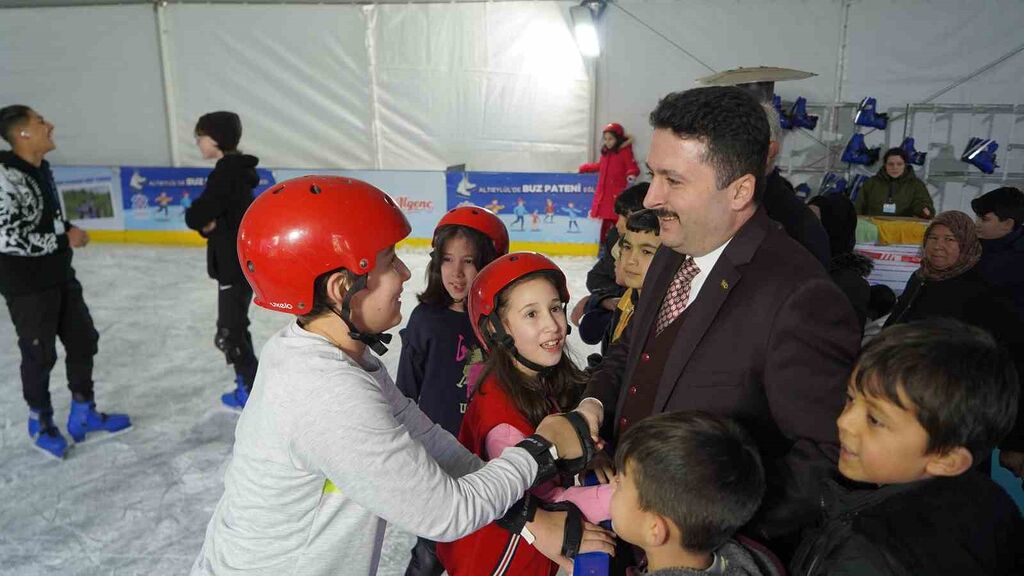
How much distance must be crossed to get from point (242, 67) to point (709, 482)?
1243 centimetres

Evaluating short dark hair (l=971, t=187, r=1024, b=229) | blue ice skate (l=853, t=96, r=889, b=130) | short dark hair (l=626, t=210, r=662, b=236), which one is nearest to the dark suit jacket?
short dark hair (l=626, t=210, r=662, b=236)

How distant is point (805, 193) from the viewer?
32.0ft

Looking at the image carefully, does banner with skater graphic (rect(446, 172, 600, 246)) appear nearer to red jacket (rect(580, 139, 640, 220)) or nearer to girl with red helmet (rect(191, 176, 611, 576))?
red jacket (rect(580, 139, 640, 220))

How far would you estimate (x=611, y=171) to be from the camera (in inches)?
374

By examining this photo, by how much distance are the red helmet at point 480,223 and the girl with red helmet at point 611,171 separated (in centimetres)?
639

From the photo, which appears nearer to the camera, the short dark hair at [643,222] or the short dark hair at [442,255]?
the short dark hair at [643,222]

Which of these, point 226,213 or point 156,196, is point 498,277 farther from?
point 156,196

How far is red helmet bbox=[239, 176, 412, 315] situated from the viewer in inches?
56.2

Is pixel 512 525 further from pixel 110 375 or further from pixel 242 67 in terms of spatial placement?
pixel 242 67

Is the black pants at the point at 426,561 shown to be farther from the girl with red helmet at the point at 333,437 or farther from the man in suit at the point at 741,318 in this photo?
the man in suit at the point at 741,318

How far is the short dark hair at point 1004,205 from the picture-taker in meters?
4.18

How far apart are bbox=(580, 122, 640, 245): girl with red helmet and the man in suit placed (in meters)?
7.68

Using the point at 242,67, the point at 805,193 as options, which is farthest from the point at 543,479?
the point at 242,67

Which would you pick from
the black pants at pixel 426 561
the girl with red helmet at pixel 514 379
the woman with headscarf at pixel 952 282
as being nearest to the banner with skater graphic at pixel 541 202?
the woman with headscarf at pixel 952 282
